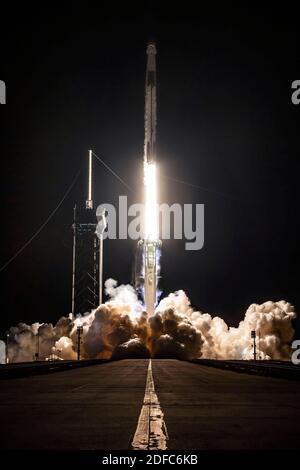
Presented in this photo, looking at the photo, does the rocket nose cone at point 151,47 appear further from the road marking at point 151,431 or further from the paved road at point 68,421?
the road marking at point 151,431

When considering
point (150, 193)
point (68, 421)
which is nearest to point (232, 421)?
point (68, 421)

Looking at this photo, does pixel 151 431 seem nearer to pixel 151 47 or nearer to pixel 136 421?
pixel 136 421

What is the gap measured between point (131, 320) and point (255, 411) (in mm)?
118622

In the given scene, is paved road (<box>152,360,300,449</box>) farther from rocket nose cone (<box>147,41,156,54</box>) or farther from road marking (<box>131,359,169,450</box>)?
rocket nose cone (<box>147,41,156,54</box>)

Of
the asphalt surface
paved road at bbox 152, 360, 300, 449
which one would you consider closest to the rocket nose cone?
paved road at bbox 152, 360, 300, 449

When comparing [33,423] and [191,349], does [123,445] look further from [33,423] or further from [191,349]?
[191,349]

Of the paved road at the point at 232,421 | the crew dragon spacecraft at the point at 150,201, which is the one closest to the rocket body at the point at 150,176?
the crew dragon spacecraft at the point at 150,201

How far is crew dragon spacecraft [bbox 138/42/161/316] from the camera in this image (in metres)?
108

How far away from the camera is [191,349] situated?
454 ft

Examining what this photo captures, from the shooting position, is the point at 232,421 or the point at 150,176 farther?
the point at 150,176

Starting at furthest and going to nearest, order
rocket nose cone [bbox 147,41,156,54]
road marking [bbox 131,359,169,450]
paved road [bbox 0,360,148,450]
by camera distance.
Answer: rocket nose cone [bbox 147,41,156,54]
paved road [bbox 0,360,148,450]
road marking [bbox 131,359,169,450]

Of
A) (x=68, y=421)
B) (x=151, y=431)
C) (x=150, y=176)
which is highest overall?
(x=150, y=176)

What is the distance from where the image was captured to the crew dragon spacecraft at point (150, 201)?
108062 millimetres

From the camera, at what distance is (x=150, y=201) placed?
110 meters
